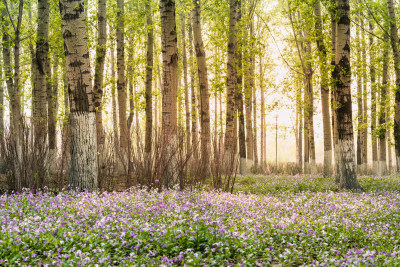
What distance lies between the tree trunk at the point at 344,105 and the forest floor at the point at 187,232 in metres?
3.27

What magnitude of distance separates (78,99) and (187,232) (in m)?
4.61

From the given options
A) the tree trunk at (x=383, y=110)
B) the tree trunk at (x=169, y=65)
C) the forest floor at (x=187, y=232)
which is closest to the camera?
the forest floor at (x=187, y=232)

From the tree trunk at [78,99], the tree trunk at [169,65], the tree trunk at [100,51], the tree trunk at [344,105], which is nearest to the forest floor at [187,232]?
the tree trunk at [78,99]

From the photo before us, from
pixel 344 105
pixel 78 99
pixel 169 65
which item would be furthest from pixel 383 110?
pixel 78 99

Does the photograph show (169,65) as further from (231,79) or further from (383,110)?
(383,110)

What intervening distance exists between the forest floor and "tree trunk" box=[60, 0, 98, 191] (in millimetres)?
544

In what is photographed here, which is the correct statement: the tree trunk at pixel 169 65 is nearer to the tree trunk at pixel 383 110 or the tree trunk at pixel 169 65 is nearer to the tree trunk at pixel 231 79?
the tree trunk at pixel 231 79

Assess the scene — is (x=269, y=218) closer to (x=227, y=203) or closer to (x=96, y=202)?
(x=227, y=203)

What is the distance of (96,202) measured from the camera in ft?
22.8

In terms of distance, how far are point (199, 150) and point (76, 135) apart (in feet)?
13.2

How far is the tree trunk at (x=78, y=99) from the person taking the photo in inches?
328

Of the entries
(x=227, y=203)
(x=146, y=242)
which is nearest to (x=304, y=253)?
(x=146, y=242)

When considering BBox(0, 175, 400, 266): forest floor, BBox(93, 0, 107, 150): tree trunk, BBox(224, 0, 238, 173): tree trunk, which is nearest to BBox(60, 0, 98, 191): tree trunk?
BBox(0, 175, 400, 266): forest floor

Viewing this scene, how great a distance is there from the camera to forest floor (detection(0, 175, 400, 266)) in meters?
4.50
